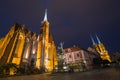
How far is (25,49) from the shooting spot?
31172mm

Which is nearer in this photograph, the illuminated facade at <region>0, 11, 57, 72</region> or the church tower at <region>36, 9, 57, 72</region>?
the illuminated facade at <region>0, 11, 57, 72</region>

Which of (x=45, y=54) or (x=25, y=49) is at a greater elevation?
(x=25, y=49)

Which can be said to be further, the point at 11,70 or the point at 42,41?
the point at 42,41

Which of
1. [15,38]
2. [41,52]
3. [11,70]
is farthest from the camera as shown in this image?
[41,52]

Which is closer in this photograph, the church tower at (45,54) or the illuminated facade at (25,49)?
the illuminated facade at (25,49)

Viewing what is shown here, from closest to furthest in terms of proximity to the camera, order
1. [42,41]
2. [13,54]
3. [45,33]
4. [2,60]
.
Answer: [2,60], [13,54], [42,41], [45,33]

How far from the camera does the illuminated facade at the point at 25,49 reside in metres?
25.0

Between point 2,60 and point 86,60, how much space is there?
101 feet

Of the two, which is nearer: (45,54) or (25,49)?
(25,49)

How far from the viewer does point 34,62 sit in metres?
31.4

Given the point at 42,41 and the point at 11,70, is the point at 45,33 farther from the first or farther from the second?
the point at 11,70

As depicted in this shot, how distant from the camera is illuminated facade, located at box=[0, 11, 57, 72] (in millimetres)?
24995

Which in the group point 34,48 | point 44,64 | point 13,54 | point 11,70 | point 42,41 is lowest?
point 11,70

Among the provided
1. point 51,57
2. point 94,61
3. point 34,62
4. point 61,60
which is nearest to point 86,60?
point 94,61
